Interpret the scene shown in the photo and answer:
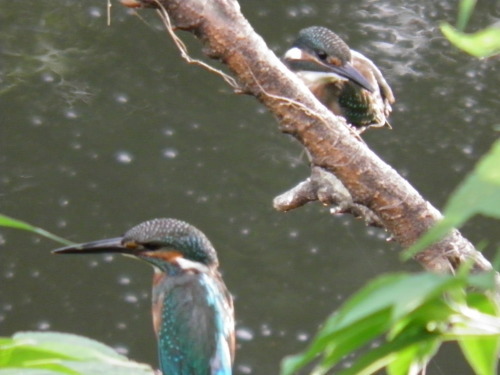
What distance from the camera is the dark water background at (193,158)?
11.8 feet

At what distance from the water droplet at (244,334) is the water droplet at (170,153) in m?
0.83

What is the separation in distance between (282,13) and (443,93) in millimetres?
803

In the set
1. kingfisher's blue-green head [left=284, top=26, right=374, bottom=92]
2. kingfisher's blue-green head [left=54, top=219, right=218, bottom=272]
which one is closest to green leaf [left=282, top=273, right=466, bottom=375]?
kingfisher's blue-green head [left=54, top=219, right=218, bottom=272]


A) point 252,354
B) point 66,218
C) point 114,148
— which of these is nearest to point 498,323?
point 252,354

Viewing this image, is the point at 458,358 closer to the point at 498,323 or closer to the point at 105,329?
the point at 105,329

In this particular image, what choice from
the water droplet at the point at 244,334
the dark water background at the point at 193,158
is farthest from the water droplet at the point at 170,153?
the water droplet at the point at 244,334

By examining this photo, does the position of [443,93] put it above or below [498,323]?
below

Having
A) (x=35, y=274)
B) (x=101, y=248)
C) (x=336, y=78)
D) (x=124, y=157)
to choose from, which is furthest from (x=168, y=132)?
(x=101, y=248)

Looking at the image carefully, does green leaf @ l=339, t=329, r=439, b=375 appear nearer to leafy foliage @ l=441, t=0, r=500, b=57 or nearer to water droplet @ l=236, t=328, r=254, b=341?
leafy foliage @ l=441, t=0, r=500, b=57

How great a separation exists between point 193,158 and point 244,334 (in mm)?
829

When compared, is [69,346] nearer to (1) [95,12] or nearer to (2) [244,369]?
(2) [244,369]

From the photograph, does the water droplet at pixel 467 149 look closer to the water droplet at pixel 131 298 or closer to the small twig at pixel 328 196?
the water droplet at pixel 131 298

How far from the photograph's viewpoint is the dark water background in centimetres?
359

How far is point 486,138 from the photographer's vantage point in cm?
416
